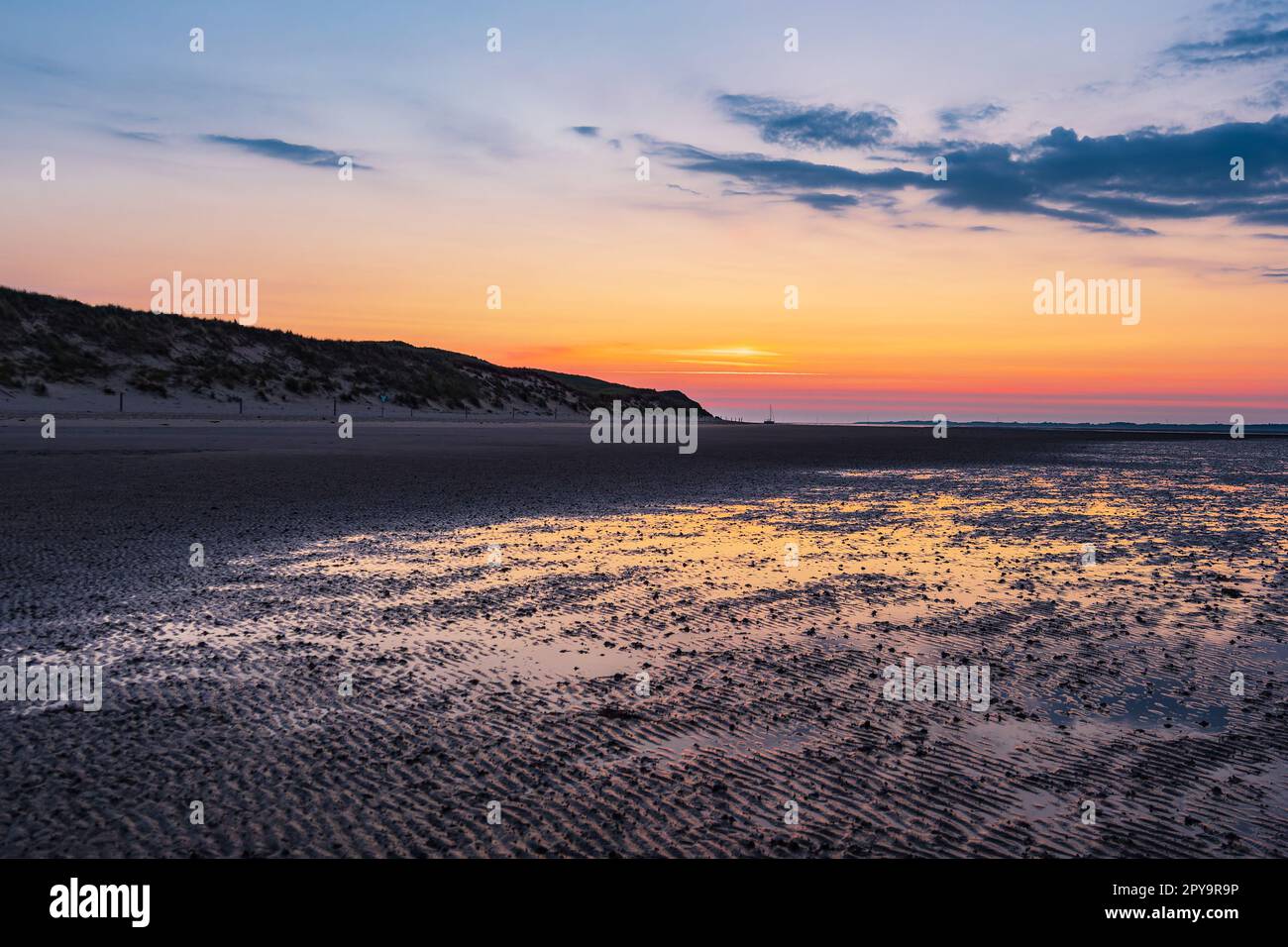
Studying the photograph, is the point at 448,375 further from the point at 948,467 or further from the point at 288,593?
the point at 288,593

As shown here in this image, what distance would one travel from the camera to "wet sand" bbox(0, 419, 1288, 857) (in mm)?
4371

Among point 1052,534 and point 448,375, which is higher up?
point 448,375

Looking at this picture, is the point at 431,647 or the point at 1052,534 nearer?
the point at 431,647

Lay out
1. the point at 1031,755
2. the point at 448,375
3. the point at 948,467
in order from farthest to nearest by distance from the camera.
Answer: the point at 448,375 < the point at 948,467 < the point at 1031,755

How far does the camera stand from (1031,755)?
5285 mm

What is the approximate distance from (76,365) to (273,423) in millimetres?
16721

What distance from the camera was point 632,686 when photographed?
663 centimetres

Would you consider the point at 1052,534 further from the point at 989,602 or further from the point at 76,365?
the point at 76,365

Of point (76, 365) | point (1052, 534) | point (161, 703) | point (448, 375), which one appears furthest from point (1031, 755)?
point (448, 375)

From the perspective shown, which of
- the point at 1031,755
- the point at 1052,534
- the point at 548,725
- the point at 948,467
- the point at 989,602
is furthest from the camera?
the point at 948,467

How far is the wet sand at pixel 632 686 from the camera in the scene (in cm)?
437
